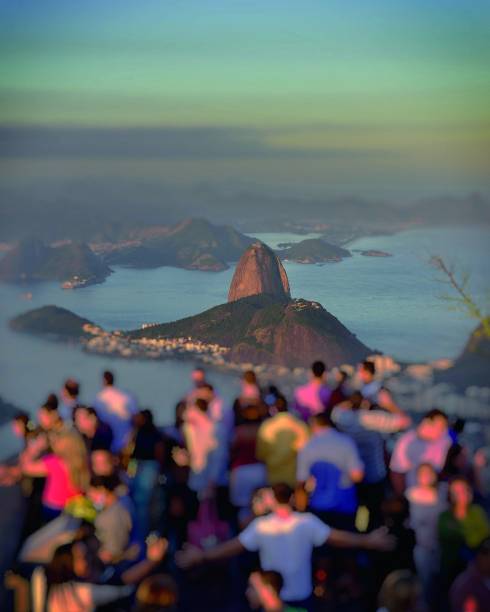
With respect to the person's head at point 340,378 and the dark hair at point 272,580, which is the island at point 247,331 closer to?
the person's head at point 340,378

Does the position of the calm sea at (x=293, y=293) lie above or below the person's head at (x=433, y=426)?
below

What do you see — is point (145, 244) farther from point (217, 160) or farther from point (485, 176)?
point (485, 176)

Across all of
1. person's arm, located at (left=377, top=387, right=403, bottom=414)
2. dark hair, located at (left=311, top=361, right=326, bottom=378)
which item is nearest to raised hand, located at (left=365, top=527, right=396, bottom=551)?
person's arm, located at (left=377, top=387, right=403, bottom=414)

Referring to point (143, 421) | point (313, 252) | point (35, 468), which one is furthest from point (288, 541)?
point (313, 252)

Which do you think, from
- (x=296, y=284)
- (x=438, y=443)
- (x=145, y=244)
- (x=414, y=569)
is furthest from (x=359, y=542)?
(x=145, y=244)

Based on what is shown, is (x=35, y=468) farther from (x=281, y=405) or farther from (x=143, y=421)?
(x=281, y=405)

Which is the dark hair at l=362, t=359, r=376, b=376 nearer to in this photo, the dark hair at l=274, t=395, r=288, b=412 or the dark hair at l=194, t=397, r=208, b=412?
the dark hair at l=274, t=395, r=288, b=412

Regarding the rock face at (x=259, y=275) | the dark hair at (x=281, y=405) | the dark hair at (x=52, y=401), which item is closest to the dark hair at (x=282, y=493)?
the dark hair at (x=281, y=405)
